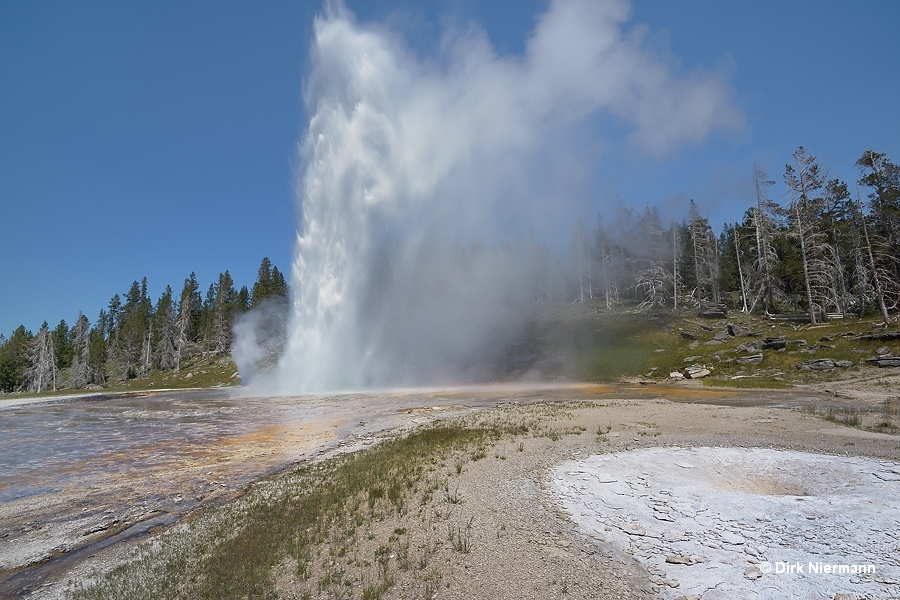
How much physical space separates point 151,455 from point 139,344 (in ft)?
362

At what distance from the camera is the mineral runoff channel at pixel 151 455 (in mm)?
10109

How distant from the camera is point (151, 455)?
719 inches

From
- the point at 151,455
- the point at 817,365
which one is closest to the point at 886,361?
the point at 817,365

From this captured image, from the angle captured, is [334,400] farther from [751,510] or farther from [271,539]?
[751,510]

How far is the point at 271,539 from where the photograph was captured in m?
8.84

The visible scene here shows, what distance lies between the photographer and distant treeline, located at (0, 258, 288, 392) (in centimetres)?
9356

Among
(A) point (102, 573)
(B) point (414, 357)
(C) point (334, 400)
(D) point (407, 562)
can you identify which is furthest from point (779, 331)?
(A) point (102, 573)

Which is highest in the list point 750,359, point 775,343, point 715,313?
point 715,313

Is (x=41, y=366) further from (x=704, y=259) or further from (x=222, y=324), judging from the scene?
(x=704, y=259)

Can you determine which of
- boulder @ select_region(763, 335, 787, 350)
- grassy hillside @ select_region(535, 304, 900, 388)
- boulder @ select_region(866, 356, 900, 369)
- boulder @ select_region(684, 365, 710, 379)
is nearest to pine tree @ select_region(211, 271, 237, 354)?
grassy hillside @ select_region(535, 304, 900, 388)

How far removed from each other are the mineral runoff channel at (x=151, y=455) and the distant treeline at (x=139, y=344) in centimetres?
6771

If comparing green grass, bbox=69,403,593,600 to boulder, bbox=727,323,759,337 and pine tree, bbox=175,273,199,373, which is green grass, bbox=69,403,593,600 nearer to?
boulder, bbox=727,323,759,337

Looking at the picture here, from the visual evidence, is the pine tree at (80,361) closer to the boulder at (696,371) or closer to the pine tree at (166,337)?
the pine tree at (166,337)

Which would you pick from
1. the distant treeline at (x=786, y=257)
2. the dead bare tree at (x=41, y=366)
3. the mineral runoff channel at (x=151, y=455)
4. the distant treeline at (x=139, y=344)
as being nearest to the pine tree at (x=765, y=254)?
Answer: the distant treeline at (x=786, y=257)
